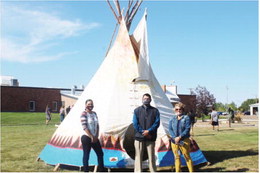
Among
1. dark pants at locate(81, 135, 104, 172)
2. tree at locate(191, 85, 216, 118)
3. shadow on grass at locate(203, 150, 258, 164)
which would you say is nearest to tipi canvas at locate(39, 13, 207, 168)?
dark pants at locate(81, 135, 104, 172)

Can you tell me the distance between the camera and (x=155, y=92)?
10008 millimetres

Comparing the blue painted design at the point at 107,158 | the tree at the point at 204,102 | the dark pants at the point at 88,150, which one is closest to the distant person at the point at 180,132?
the blue painted design at the point at 107,158

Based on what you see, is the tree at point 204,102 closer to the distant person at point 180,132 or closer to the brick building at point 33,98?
the brick building at point 33,98

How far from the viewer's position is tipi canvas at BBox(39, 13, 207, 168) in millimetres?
8766

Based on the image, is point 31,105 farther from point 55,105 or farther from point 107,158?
point 107,158

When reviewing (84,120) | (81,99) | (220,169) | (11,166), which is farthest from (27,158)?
(220,169)

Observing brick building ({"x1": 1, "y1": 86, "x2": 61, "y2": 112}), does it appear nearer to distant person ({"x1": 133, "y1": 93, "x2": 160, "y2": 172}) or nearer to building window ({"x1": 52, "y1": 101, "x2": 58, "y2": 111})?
building window ({"x1": 52, "y1": 101, "x2": 58, "y2": 111})

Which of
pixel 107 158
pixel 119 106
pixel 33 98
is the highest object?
pixel 119 106

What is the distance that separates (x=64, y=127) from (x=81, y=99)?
104cm

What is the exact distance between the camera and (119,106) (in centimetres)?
953

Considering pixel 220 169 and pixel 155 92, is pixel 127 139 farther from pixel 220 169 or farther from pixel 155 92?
pixel 220 169

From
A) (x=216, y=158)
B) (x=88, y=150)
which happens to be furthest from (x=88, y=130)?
(x=216, y=158)

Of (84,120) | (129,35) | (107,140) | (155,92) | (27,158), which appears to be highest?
(129,35)

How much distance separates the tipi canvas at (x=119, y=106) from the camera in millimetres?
8766
